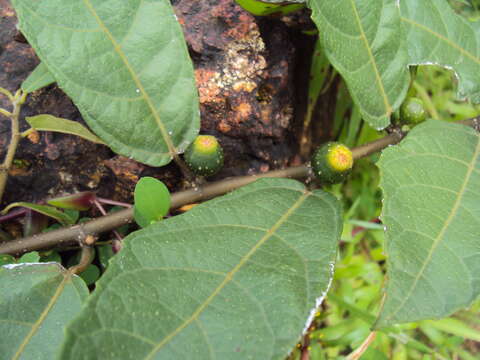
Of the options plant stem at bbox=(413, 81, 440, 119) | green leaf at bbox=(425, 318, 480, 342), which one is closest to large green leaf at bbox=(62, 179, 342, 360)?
green leaf at bbox=(425, 318, 480, 342)

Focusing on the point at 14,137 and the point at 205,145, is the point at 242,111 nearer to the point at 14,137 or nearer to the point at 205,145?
the point at 205,145

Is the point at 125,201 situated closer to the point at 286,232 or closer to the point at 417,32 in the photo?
the point at 286,232

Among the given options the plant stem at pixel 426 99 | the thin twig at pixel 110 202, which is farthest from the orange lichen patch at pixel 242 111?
the plant stem at pixel 426 99

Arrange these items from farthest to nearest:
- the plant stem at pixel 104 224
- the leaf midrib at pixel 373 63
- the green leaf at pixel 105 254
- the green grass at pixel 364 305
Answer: the green grass at pixel 364 305 → the green leaf at pixel 105 254 → the plant stem at pixel 104 224 → the leaf midrib at pixel 373 63

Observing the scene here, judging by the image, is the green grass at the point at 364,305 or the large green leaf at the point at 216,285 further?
the green grass at the point at 364,305

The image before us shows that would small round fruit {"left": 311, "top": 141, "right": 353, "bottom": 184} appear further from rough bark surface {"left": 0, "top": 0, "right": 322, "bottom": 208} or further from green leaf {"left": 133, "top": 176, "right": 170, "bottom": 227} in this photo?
green leaf {"left": 133, "top": 176, "right": 170, "bottom": 227}

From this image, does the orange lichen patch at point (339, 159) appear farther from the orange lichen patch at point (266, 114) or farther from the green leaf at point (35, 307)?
the green leaf at point (35, 307)
